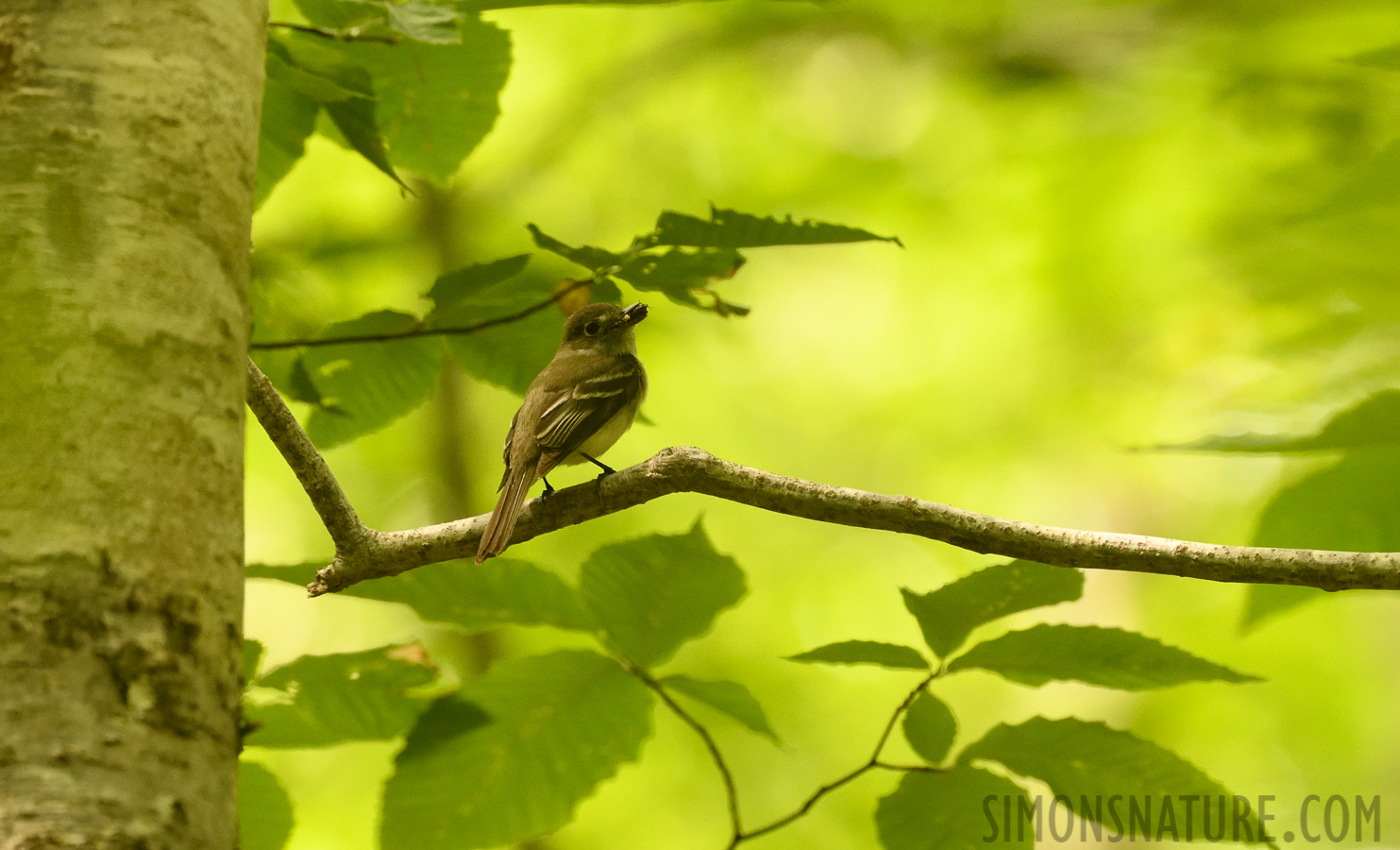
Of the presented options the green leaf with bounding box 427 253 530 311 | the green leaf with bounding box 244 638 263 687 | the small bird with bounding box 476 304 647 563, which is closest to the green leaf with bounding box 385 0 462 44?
the green leaf with bounding box 427 253 530 311

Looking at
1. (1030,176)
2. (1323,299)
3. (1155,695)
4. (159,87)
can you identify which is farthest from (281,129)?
(1155,695)

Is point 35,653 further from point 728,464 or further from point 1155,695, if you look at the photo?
point 1155,695

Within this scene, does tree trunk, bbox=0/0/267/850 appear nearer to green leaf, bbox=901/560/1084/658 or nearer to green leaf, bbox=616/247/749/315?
green leaf, bbox=616/247/749/315

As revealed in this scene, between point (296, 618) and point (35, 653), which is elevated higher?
point (296, 618)

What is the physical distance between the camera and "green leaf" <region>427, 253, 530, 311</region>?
9.00 feet

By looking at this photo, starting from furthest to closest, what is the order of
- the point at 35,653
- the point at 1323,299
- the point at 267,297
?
the point at 1323,299, the point at 267,297, the point at 35,653

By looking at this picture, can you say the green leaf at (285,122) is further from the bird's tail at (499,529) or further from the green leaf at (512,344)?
the bird's tail at (499,529)

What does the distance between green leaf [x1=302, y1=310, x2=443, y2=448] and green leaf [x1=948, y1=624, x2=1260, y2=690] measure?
1.71 metres

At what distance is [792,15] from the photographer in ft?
30.7

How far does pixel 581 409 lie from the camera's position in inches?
171

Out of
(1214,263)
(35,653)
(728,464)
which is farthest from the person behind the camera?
(1214,263)

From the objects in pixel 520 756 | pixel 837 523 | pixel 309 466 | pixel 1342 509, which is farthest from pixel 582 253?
pixel 1342 509

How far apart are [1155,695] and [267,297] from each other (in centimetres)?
1078

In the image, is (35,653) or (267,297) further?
(267,297)
